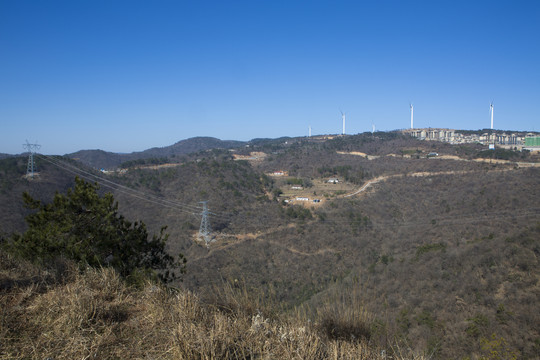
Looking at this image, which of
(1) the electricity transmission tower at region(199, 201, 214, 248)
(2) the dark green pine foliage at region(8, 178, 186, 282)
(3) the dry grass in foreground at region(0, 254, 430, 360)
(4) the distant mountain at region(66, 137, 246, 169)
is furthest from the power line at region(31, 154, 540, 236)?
(4) the distant mountain at region(66, 137, 246, 169)

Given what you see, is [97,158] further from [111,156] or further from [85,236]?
[85,236]

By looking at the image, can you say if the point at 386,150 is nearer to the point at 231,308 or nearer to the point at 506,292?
the point at 506,292

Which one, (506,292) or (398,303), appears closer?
(506,292)

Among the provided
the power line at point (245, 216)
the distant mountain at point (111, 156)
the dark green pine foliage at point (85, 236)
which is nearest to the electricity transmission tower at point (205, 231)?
the power line at point (245, 216)

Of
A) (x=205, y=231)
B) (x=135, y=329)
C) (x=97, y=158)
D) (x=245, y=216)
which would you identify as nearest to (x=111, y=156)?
(x=97, y=158)

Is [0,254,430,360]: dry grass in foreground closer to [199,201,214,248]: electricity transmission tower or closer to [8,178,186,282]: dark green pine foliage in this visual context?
[8,178,186,282]: dark green pine foliage

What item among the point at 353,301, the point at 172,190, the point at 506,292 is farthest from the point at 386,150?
the point at 353,301

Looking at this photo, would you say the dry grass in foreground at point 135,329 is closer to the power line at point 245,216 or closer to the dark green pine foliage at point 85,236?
the dark green pine foliage at point 85,236

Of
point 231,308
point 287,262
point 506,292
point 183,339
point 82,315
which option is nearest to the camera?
point 183,339
